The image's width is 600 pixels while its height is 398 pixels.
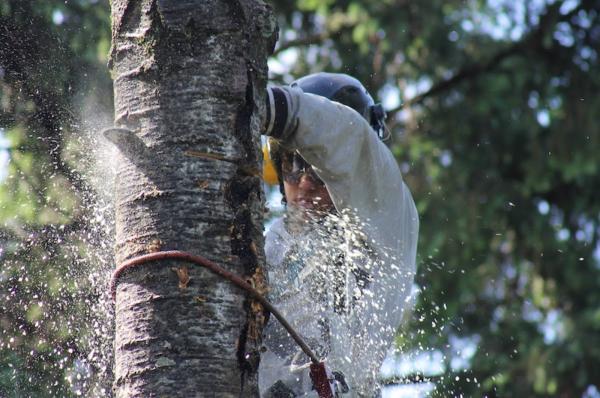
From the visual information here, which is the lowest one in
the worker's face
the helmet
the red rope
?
the red rope

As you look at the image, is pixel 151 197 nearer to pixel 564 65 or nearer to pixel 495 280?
pixel 495 280

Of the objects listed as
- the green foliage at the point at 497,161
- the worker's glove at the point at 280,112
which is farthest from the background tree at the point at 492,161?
the worker's glove at the point at 280,112

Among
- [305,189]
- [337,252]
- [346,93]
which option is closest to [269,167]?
[305,189]

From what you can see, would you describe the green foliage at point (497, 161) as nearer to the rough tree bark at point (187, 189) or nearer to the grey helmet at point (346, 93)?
the grey helmet at point (346, 93)

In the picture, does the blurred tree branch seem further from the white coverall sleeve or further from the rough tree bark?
the rough tree bark

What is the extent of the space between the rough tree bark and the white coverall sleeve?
0.59 meters

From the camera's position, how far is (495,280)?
9.81 metres

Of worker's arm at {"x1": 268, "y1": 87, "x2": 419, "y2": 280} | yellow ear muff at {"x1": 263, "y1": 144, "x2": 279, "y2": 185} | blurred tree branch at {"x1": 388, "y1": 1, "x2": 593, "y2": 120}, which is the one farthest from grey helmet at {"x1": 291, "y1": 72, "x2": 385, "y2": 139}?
blurred tree branch at {"x1": 388, "y1": 1, "x2": 593, "y2": 120}

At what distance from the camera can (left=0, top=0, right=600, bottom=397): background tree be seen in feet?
29.3

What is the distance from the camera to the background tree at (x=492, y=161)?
8.92 metres

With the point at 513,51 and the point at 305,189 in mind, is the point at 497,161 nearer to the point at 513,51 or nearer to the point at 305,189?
the point at 513,51

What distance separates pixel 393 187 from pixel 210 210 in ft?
4.34

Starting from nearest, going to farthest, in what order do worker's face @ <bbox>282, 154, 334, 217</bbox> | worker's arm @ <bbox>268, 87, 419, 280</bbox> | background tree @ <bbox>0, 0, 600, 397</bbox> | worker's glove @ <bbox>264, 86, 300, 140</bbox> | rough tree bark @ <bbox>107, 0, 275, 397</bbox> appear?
1. rough tree bark @ <bbox>107, 0, 275, 397</bbox>
2. worker's glove @ <bbox>264, 86, 300, 140</bbox>
3. worker's arm @ <bbox>268, 87, 419, 280</bbox>
4. worker's face @ <bbox>282, 154, 334, 217</bbox>
5. background tree @ <bbox>0, 0, 600, 397</bbox>

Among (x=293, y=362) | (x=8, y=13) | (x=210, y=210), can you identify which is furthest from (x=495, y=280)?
(x=210, y=210)
